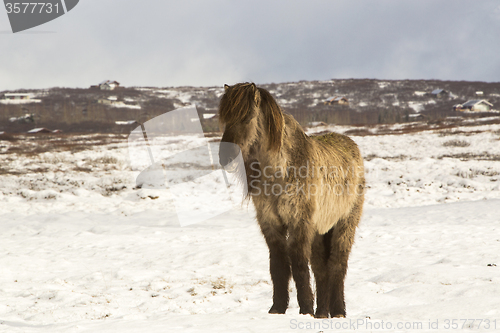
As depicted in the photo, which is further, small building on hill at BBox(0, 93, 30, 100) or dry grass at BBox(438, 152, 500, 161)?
small building on hill at BBox(0, 93, 30, 100)

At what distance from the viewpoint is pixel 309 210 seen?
11.5ft

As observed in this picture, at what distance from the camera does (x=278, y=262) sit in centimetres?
364

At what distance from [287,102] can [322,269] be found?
11653 centimetres

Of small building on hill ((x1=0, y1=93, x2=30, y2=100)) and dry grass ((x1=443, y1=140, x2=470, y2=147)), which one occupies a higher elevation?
small building on hill ((x1=0, y1=93, x2=30, y2=100))

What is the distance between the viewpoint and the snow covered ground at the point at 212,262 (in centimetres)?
364

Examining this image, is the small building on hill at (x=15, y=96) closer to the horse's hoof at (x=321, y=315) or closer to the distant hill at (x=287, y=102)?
the distant hill at (x=287, y=102)

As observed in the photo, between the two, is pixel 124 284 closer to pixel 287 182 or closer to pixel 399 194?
pixel 287 182

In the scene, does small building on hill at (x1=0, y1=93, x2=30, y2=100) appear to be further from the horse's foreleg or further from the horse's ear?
the horse's foreleg

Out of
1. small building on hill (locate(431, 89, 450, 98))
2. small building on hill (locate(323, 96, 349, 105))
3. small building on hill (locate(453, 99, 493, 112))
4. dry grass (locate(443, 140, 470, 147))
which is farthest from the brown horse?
small building on hill (locate(431, 89, 450, 98))

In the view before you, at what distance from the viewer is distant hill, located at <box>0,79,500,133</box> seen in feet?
261

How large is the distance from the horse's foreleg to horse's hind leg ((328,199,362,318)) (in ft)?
2.37

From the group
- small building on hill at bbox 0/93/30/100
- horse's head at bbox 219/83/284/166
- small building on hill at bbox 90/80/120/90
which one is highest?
small building on hill at bbox 90/80/120/90

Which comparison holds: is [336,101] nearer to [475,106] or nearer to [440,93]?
[440,93]

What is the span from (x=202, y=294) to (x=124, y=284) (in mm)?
1269
